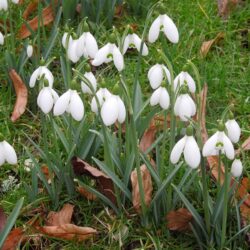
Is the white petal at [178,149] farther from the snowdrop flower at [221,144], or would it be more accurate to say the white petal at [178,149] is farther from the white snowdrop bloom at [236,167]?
the white snowdrop bloom at [236,167]

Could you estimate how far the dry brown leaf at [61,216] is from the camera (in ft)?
7.62

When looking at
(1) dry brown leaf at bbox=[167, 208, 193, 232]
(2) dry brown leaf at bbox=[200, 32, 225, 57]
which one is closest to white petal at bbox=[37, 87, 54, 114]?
(1) dry brown leaf at bbox=[167, 208, 193, 232]

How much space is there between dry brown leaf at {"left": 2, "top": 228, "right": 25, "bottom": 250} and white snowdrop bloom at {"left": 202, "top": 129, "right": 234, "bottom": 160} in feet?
2.59

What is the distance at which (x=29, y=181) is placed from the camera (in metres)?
2.54

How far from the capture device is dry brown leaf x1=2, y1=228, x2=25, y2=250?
2.20 m

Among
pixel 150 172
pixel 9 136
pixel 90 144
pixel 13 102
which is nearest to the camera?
pixel 150 172

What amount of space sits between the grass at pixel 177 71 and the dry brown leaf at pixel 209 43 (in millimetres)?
23

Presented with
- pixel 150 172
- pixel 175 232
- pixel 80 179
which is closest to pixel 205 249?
pixel 175 232

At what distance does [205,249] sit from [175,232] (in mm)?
134

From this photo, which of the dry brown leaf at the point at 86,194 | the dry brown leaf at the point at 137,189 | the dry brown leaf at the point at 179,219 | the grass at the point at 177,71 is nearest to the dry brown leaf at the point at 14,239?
the grass at the point at 177,71

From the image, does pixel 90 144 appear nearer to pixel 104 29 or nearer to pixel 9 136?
pixel 9 136

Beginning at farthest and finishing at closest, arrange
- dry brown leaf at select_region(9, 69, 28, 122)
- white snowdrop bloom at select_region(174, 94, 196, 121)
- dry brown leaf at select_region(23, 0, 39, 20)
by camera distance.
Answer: dry brown leaf at select_region(23, 0, 39, 20) → dry brown leaf at select_region(9, 69, 28, 122) → white snowdrop bloom at select_region(174, 94, 196, 121)

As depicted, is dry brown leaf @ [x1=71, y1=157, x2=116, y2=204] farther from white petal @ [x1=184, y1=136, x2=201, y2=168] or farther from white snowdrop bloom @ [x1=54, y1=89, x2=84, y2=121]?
white petal @ [x1=184, y1=136, x2=201, y2=168]

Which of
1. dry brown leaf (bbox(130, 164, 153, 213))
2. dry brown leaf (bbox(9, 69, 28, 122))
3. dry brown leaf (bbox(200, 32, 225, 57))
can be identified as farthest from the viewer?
dry brown leaf (bbox(200, 32, 225, 57))
